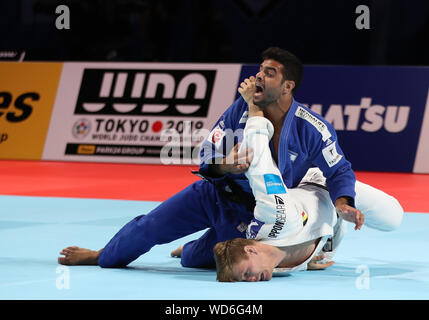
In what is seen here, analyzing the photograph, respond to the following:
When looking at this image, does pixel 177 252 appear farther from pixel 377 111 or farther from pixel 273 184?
pixel 377 111

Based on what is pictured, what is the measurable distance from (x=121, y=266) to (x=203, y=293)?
1.06 metres

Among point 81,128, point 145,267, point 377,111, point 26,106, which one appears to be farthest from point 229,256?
point 26,106

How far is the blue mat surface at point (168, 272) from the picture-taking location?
420 centimetres

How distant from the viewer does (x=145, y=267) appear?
203 inches

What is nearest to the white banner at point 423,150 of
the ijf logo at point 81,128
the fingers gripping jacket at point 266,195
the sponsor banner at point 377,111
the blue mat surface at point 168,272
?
the sponsor banner at point 377,111

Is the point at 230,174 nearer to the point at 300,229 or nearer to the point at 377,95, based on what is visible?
the point at 300,229

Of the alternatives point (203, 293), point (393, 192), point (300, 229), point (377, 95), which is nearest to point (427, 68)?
point (377, 95)

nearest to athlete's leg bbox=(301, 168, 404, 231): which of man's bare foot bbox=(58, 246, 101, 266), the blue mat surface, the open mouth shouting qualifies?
the blue mat surface

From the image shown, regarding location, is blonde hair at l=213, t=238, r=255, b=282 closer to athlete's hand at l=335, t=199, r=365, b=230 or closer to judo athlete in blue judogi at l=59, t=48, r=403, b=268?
judo athlete in blue judogi at l=59, t=48, r=403, b=268

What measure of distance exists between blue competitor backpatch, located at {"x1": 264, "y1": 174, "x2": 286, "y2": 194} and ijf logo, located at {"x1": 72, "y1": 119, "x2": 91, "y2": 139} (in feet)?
26.5

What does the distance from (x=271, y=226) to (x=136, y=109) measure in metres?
7.76

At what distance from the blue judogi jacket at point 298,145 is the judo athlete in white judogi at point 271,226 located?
15 cm

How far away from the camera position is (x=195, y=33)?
15.1 meters

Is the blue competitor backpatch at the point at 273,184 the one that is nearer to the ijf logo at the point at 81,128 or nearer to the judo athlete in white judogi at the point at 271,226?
the judo athlete in white judogi at the point at 271,226
